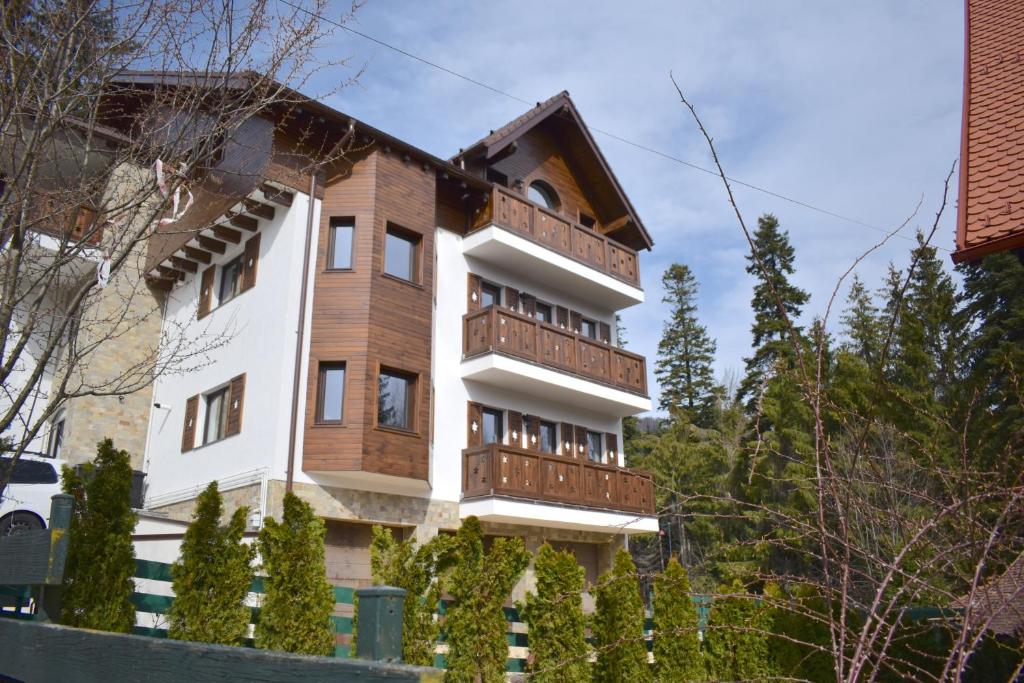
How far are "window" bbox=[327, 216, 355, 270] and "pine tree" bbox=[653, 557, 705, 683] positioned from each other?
8.03 metres

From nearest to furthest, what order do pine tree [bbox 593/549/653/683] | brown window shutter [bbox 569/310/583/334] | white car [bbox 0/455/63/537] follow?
pine tree [bbox 593/549/653/683], white car [bbox 0/455/63/537], brown window shutter [bbox 569/310/583/334]

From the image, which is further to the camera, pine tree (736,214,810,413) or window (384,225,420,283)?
pine tree (736,214,810,413)

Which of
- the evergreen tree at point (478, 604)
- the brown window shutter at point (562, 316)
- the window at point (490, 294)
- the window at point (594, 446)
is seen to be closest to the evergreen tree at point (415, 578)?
the evergreen tree at point (478, 604)

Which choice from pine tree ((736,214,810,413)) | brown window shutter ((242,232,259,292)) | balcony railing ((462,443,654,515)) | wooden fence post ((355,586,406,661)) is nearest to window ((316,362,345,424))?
brown window shutter ((242,232,259,292))

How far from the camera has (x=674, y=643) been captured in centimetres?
1184

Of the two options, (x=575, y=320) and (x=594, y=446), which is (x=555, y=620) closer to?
(x=594, y=446)

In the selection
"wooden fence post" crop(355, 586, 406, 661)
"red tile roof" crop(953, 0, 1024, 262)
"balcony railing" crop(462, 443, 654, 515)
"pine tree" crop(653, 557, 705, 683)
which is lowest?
"pine tree" crop(653, 557, 705, 683)

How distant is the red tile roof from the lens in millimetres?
7727

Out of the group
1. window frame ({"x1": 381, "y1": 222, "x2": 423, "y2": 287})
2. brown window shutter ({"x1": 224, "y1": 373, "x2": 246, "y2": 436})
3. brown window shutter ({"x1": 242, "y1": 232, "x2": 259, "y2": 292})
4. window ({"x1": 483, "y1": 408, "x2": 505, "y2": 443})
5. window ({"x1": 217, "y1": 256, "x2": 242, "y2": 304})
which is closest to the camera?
brown window shutter ({"x1": 224, "y1": 373, "x2": 246, "y2": 436})

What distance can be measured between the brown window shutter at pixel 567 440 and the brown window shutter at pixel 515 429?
1332 mm

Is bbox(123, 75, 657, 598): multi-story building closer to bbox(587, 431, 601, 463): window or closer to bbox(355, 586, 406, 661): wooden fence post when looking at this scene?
bbox(587, 431, 601, 463): window

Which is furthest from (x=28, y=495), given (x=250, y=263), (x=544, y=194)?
(x=544, y=194)

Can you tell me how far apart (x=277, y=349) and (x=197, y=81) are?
8.04m

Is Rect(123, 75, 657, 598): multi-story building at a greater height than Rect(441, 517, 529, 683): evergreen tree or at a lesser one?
greater
